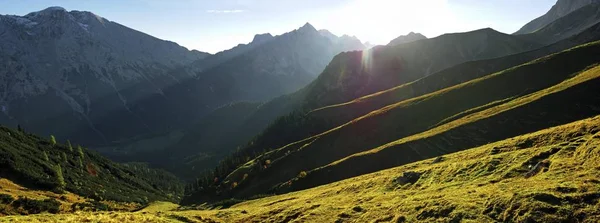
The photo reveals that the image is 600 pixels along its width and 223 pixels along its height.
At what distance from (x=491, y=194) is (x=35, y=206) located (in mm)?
101378

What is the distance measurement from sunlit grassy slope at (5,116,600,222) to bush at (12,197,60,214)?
177 ft

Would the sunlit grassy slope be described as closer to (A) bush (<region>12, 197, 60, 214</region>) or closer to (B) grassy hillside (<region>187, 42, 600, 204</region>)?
(B) grassy hillside (<region>187, 42, 600, 204</region>)

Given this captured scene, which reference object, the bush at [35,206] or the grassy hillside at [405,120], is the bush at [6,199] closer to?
the bush at [35,206]

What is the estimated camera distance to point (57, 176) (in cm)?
15688

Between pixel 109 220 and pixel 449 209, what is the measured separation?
125 feet

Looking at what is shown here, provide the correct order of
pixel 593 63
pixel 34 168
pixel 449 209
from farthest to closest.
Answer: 1. pixel 34 168
2. pixel 593 63
3. pixel 449 209

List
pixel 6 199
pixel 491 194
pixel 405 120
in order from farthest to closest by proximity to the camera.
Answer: pixel 405 120, pixel 6 199, pixel 491 194

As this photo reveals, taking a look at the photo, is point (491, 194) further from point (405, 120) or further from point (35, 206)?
point (405, 120)

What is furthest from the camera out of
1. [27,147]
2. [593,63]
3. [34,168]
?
[27,147]

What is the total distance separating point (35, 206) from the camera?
92750 mm

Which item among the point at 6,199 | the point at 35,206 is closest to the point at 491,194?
the point at 35,206

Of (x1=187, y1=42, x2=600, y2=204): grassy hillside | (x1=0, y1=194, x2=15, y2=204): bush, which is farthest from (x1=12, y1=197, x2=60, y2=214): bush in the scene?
(x1=187, y1=42, x2=600, y2=204): grassy hillside

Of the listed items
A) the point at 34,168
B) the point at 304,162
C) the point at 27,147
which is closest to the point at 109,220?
the point at 304,162

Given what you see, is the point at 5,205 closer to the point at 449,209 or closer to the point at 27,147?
the point at 449,209
